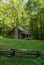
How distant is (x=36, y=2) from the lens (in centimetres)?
5406

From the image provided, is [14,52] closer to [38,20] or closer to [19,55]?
[19,55]

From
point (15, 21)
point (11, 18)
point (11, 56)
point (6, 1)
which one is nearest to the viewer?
point (11, 56)

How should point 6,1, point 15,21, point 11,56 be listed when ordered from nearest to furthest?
point 11,56, point 6,1, point 15,21

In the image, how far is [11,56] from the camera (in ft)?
59.6

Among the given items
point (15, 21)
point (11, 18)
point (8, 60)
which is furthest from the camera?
point (15, 21)

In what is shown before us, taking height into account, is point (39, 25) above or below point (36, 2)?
below

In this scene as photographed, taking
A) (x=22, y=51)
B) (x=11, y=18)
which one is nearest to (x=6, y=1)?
(x=11, y=18)

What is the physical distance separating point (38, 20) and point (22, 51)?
→ 111 feet

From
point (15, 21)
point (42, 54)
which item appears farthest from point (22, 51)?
point (15, 21)

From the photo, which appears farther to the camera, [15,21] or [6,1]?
[15,21]

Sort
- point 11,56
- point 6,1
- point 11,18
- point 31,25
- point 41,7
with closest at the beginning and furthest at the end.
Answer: point 11,56 < point 41,7 < point 31,25 < point 6,1 < point 11,18

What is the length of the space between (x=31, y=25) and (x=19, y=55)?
35937 millimetres

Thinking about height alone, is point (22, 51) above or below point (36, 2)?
below

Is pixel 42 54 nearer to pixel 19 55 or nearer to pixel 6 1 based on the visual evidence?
pixel 19 55
